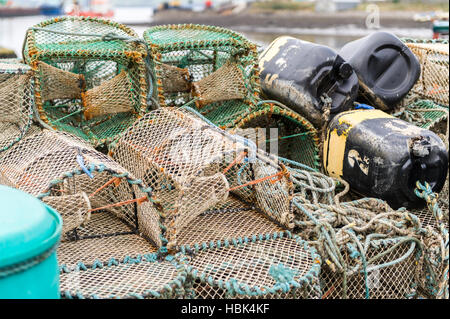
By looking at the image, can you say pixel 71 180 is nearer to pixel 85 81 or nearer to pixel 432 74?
pixel 85 81

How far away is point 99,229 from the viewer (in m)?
2.68

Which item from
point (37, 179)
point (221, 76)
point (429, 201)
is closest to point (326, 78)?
point (221, 76)

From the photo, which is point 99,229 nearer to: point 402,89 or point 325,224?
point 325,224

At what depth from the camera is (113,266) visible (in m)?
2.28

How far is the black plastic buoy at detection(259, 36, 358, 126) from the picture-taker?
3.39 metres

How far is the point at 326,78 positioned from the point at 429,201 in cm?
108

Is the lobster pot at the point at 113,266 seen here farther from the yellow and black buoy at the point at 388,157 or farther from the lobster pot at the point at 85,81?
the yellow and black buoy at the point at 388,157

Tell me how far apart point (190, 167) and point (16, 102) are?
4.01ft

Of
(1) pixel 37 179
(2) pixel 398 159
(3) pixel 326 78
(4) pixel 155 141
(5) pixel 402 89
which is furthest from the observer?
(5) pixel 402 89

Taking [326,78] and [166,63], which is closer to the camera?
[326,78]

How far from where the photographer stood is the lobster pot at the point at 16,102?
2871 mm

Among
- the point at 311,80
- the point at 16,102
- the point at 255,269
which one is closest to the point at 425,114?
the point at 311,80

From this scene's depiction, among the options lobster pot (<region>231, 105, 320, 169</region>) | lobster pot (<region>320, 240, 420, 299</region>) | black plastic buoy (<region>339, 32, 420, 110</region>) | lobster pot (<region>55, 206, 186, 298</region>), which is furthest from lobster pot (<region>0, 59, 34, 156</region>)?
black plastic buoy (<region>339, 32, 420, 110</region>)

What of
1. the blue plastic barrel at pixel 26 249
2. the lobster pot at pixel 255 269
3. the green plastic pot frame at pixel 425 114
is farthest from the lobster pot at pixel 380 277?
the blue plastic barrel at pixel 26 249
